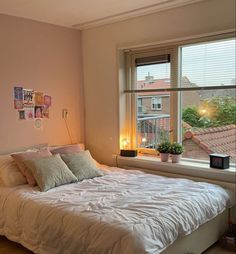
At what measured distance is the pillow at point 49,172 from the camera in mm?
3174

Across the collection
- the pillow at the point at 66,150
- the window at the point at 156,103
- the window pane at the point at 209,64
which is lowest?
the pillow at the point at 66,150

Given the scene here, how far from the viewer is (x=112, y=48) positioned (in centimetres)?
424

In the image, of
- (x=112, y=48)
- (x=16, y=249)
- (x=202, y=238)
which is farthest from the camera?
(x=112, y=48)

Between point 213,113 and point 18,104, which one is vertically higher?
point 18,104

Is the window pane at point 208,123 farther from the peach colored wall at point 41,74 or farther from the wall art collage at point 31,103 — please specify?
the wall art collage at point 31,103

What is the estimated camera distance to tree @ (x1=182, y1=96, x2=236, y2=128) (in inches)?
136

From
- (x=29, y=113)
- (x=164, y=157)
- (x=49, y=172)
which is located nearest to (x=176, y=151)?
(x=164, y=157)

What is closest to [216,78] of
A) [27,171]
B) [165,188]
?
[165,188]

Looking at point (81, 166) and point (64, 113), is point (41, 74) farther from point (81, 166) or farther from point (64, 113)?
point (81, 166)

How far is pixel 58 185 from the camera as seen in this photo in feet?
10.7

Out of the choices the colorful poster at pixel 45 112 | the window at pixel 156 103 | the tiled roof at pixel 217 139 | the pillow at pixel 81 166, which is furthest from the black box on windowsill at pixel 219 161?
the colorful poster at pixel 45 112

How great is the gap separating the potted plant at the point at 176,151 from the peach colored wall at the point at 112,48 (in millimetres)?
857

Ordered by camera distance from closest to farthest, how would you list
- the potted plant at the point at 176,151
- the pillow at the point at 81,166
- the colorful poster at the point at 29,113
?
the pillow at the point at 81,166, the potted plant at the point at 176,151, the colorful poster at the point at 29,113

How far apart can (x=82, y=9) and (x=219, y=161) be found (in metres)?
2.28
